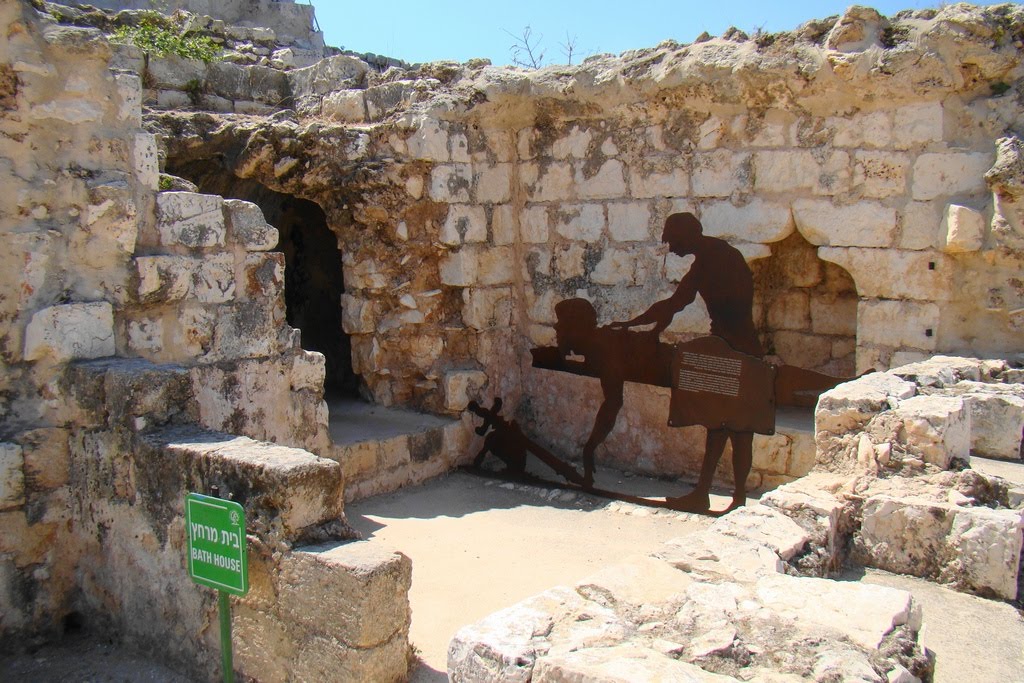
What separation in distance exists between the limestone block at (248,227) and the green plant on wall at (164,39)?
7.12 ft

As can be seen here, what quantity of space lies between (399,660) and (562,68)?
14.4 ft

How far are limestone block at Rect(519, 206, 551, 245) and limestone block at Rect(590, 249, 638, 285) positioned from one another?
20.5 inches

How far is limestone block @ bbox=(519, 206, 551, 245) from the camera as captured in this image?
641 centimetres

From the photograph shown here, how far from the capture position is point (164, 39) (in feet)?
20.1

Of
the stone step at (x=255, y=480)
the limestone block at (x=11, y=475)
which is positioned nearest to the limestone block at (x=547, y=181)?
the stone step at (x=255, y=480)

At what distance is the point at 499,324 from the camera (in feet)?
21.4

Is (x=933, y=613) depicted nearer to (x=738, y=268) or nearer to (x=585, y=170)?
(x=738, y=268)

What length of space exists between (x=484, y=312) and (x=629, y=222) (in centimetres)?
123

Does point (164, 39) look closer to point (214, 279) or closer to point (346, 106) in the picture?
point (346, 106)

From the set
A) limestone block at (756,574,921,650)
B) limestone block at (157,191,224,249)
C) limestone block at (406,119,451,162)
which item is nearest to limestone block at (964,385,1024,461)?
limestone block at (756,574,921,650)

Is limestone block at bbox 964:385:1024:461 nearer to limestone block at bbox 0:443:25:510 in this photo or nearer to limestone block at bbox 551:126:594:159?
limestone block at bbox 551:126:594:159

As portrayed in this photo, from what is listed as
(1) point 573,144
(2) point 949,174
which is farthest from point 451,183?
(2) point 949,174

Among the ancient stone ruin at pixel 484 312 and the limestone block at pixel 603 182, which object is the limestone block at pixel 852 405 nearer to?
the ancient stone ruin at pixel 484 312

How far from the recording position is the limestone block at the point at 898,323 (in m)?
4.89
